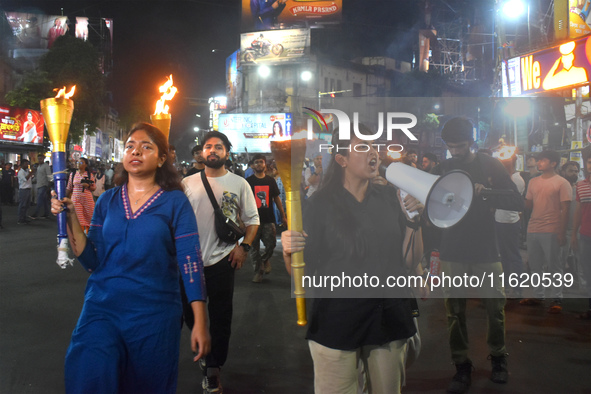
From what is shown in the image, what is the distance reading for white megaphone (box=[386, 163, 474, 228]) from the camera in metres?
2.53

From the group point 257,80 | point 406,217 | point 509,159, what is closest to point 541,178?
point 509,159

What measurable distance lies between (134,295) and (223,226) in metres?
1.73

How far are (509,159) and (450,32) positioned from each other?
1757 inches

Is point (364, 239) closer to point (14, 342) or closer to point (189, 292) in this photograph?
point (189, 292)

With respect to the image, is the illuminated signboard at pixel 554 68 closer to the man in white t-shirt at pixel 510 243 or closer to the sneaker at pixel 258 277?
the man in white t-shirt at pixel 510 243

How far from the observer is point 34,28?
43.4 meters

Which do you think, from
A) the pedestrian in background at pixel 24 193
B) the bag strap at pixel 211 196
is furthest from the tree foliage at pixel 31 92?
the bag strap at pixel 211 196

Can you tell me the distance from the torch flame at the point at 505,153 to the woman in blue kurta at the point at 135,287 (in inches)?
108

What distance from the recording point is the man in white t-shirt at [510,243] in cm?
425

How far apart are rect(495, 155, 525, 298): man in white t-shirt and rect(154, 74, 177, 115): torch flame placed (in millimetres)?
2705

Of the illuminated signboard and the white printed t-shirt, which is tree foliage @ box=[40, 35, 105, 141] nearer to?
the illuminated signboard

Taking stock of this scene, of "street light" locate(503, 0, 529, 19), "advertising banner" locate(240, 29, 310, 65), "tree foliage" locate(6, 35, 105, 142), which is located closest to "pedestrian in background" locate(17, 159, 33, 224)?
"tree foliage" locate(6, 35, 105, 142)

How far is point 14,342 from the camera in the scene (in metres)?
4.92

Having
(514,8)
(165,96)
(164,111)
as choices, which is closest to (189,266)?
(164,111)
